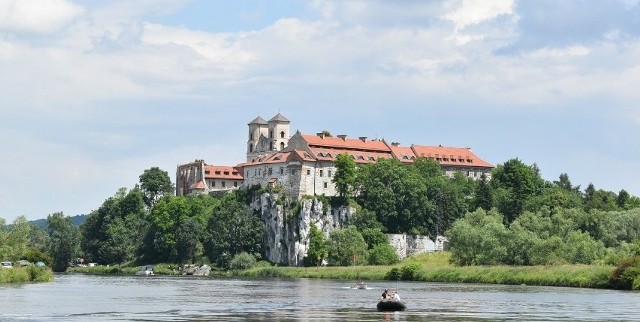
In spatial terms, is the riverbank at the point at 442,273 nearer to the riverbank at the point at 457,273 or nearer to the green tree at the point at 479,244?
the riverbank at the point at 457,273

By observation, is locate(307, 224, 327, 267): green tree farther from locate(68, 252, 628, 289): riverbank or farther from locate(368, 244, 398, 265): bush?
locate(368, 244, 398, 265): bush

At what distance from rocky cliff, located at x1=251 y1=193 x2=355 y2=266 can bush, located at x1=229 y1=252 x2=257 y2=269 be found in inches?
197

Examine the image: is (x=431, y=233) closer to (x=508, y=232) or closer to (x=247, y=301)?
(x=508, y=232)

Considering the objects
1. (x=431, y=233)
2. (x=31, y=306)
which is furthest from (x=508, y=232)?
(x=31, y=306)

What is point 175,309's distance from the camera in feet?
235

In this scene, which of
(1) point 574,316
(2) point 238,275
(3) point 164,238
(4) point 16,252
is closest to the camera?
(1) point 574,316

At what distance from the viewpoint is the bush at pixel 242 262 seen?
16888 centimetres

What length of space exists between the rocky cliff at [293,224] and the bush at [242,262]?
500cm

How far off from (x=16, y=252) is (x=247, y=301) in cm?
5399

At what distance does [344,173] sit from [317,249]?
1691cm

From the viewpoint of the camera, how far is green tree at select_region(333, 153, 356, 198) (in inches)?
7008

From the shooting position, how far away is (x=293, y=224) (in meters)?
174

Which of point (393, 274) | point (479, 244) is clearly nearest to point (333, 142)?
point (393, 274)

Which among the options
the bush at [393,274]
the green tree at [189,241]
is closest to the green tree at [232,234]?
the green tree at [189,241]
